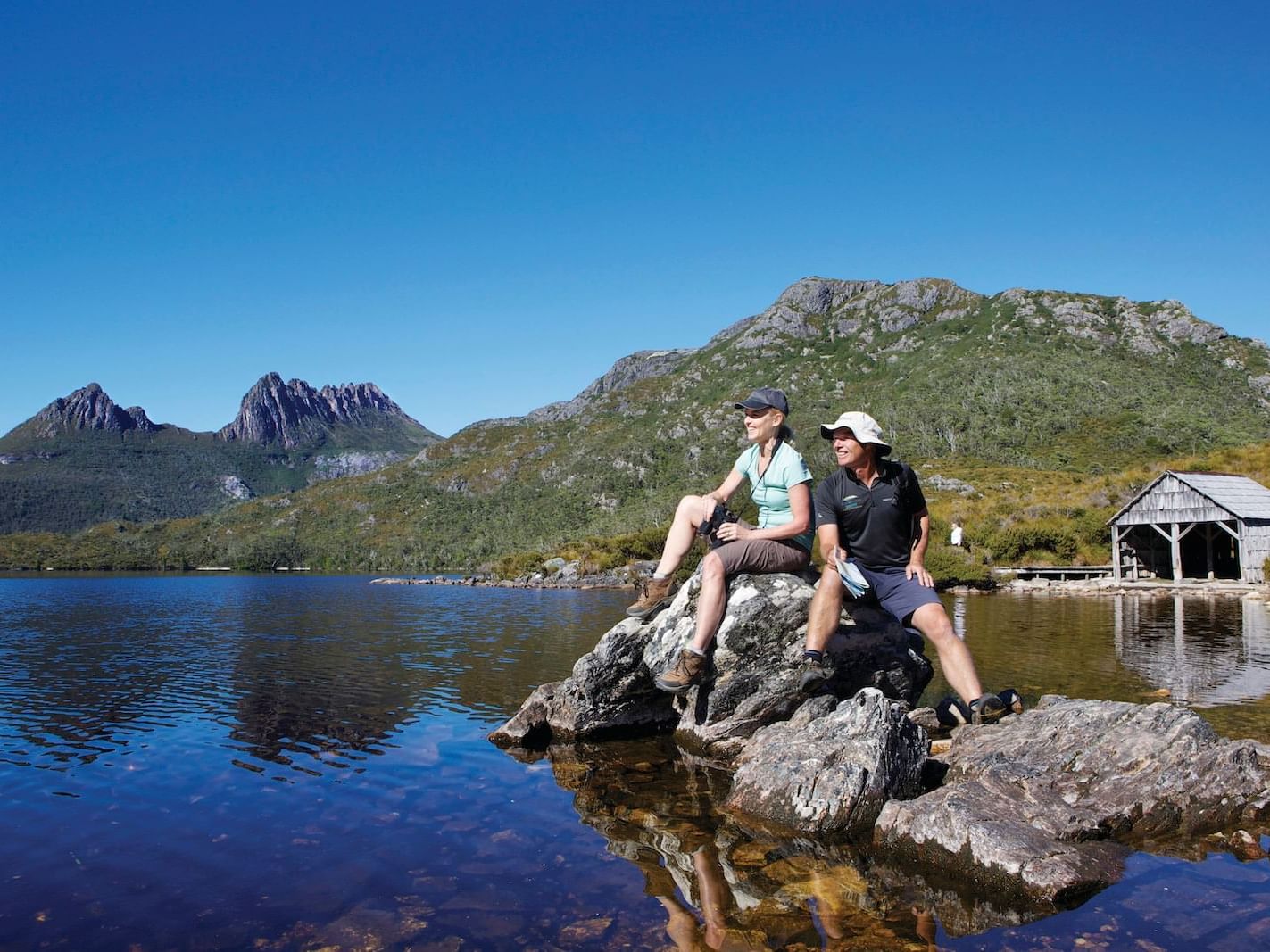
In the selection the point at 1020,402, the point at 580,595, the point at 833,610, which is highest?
the point at 1020,402

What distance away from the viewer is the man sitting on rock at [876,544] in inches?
394

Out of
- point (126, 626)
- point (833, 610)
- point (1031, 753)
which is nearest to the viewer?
point (1031, 753)

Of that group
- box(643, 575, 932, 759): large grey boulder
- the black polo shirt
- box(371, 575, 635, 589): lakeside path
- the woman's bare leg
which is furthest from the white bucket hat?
box(371, 575, 635, 589): lakeside path

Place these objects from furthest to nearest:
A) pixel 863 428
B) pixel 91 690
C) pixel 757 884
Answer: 1. pixel 91 690
2. pixel 863 428
3. pixel 757 884

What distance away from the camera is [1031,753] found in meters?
8.91

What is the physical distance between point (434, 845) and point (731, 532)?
5.20 metres

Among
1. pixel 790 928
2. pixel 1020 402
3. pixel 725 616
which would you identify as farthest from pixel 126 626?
pixel 1020 402

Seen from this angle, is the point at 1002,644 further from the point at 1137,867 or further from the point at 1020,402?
the point at 1020,402

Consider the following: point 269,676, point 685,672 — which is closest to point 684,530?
point 685,672

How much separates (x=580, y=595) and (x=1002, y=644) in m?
40.8

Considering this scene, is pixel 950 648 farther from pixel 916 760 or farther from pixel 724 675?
pixel 724 675

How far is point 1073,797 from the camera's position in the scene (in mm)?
8359

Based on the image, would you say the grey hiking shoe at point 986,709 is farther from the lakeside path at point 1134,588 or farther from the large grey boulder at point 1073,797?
the lakeside path at point 1134,588

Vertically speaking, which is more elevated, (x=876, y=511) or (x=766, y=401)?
(x=766, y=401)
